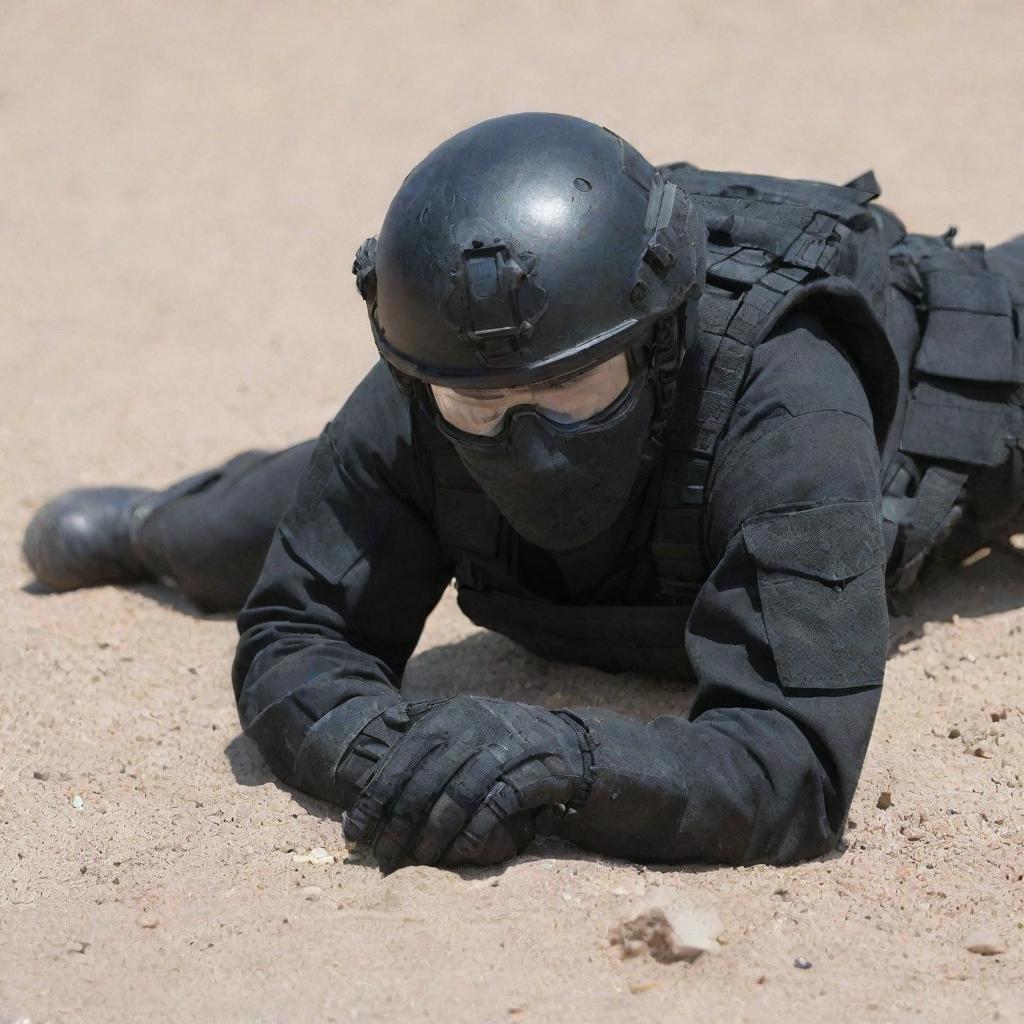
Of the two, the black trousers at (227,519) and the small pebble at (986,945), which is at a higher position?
the black trousers at (227,519)

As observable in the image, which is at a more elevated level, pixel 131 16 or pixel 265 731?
pixel 131 16

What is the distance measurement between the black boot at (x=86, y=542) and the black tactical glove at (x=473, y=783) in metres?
2.12

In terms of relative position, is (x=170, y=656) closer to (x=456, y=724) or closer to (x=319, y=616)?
(x=319, y=616)

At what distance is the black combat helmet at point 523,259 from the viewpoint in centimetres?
270

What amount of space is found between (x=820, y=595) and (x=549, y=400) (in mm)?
564

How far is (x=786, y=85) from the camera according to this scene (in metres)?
9.14

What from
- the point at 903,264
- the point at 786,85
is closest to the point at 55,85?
the point at 786,85

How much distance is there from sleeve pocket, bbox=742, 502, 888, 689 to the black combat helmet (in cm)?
43

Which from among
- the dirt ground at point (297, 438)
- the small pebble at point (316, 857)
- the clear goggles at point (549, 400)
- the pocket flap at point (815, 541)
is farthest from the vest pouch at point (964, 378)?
the small pebble at point (316, 857)

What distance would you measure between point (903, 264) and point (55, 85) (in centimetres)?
719

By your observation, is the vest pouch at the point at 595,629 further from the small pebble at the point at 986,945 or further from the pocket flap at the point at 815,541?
the small pebble at the point at 986,945

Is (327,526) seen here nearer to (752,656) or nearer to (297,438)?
(752,656)

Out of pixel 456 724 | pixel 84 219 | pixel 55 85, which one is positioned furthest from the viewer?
pixel 55 85

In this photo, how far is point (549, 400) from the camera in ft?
9.20
